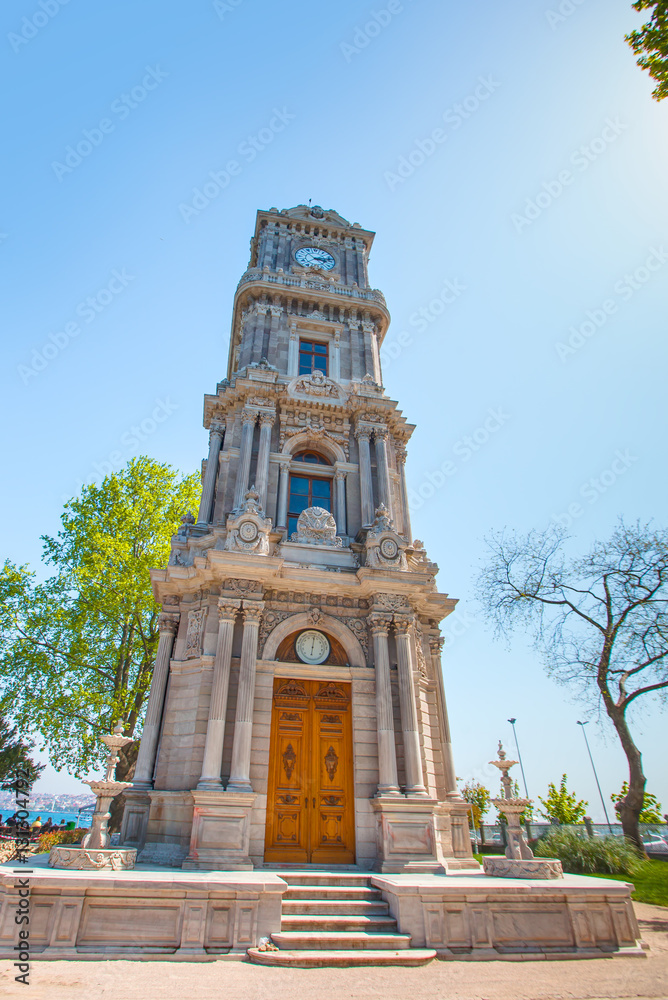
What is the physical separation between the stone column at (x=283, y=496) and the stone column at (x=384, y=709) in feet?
13.5

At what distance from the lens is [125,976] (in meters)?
7.05

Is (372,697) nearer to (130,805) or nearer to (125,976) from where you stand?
(130,805)

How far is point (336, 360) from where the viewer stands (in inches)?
818

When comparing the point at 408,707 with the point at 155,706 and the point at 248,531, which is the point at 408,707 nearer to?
the point at 248,531

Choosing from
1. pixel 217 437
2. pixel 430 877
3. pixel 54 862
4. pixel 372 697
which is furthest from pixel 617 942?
pixel 217 437

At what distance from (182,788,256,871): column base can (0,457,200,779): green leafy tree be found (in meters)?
11.4

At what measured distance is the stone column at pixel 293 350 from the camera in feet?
65.4

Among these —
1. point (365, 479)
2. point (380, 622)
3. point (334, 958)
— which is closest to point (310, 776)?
point (380, 622)

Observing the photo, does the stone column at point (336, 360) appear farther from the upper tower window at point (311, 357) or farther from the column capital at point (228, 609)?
the column capital at point (228, 609)

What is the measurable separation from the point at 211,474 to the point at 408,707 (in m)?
9.37

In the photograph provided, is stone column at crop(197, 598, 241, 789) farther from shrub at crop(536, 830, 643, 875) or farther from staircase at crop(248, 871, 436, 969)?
shrub at crop(536, 830, 643, 875)

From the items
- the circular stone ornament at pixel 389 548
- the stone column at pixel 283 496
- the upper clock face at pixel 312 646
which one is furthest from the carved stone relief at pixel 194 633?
the circular stone ornament at pixel 389 548

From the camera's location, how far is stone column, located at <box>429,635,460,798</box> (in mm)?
15266

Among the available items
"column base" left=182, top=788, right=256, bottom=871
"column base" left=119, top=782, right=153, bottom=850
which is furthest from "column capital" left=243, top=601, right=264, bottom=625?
"column base" left=119, top=782, right=153, bottom=850
